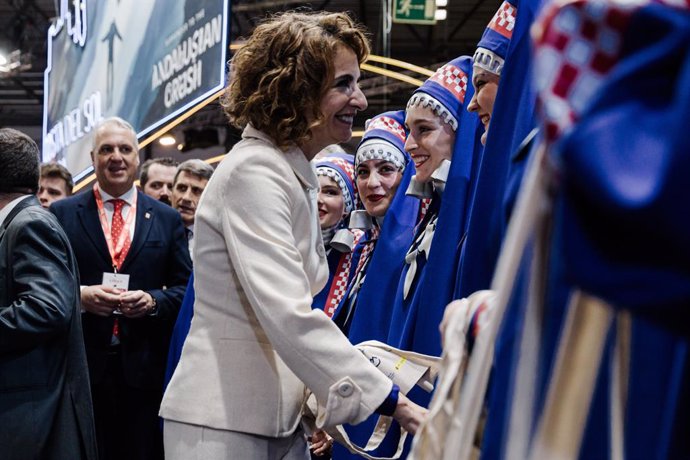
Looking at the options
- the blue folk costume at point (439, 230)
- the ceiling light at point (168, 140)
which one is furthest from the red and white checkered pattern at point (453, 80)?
the ceiling light at point (168, 140)

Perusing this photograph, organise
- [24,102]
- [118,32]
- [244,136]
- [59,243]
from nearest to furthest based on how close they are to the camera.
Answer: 1. [244,136]
2. [59,243]
3. [118,32]
4. [24,102]

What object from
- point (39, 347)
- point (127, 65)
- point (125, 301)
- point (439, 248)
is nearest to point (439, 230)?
point (439, 248)

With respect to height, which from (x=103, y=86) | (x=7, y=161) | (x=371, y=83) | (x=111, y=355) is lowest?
(x=111, y=355)

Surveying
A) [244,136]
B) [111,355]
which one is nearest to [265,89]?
[244,136]

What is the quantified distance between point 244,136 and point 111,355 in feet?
7.25

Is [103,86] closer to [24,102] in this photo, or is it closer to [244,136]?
[244,136]

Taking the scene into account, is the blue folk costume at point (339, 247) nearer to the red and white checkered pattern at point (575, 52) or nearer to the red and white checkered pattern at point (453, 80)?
the red and white checkered pattern at point (453, 80)

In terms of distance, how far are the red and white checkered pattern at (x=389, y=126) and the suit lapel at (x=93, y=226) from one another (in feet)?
4.15

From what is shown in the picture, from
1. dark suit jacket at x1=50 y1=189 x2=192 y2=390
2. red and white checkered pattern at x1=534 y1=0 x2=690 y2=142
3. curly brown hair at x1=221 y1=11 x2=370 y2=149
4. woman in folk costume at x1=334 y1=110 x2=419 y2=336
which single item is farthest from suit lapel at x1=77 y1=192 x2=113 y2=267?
red and white checkered pattern at x1=534 y1=0 x2=690 y2=142

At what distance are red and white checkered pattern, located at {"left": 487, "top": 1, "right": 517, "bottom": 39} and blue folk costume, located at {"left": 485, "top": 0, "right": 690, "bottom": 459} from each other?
1723 mm

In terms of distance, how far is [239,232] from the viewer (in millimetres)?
1917

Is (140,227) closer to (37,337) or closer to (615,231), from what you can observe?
(37,337)

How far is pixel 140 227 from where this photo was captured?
423cm

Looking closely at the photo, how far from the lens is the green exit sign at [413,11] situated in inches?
363
